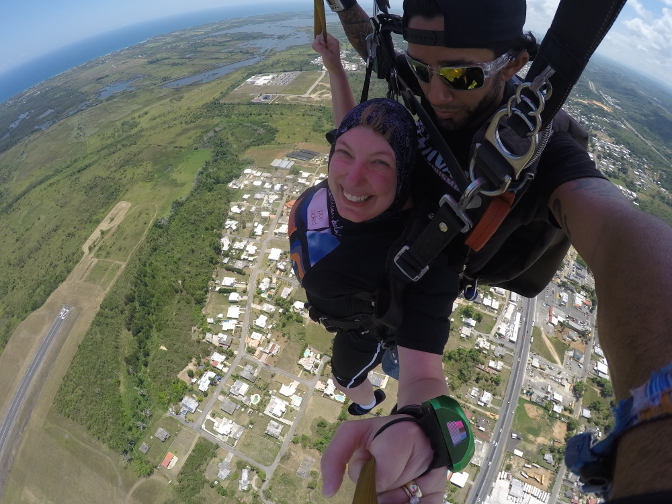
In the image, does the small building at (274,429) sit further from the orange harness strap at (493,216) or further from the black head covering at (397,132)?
the orange harness strap at (493,216)

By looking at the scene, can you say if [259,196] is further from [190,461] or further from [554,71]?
[554,71]

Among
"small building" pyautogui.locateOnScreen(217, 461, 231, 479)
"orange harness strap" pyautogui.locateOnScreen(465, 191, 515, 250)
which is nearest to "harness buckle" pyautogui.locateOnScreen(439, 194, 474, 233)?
"orange harness strap" pyautogui.locateOnScreen(465, 191, 515, 250)

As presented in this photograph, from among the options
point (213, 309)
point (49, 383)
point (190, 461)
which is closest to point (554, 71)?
point (190, 461)

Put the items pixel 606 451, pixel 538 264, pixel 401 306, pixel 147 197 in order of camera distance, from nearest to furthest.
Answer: pixel 606 451, pixel 401 306, pixel 538 264, pixel 147 197

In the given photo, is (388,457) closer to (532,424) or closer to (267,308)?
(532,424)

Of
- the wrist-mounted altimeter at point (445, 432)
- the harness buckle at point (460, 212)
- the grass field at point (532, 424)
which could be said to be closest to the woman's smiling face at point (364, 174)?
the harness buckle at point (460, 212)

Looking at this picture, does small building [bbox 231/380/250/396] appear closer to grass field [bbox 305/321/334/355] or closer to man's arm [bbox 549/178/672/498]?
grass field [bbox 305/321/334/355]

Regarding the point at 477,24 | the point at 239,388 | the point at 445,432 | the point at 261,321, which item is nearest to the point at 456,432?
the point at 445,432
